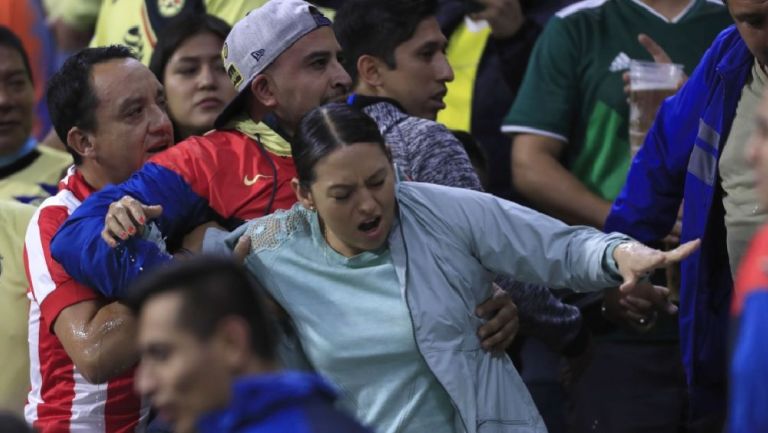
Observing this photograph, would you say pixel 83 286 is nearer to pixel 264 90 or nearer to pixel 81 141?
pixel 81 141

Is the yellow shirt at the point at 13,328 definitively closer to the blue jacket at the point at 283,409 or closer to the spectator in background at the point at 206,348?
the spectator in background at the point at 206,348

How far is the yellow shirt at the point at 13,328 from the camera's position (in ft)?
18.1

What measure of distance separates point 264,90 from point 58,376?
3.64ft

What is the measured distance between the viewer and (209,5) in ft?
23.4

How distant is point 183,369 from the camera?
3.39 meters

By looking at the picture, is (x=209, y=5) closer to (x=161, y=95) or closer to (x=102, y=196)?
(x=161, y=95)

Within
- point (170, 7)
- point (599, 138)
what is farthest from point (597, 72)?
point (170, 7)

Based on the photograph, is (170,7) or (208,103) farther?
(170,7)

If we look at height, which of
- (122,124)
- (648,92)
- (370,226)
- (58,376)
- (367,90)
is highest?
(370,226)

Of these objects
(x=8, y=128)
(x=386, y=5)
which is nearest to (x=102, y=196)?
(x=386, y=5)

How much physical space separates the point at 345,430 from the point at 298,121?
2.16 meters

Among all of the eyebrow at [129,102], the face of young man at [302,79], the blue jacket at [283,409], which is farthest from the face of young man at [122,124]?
the blue jacket at [283,409]

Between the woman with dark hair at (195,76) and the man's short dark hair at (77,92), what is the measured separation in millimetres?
607

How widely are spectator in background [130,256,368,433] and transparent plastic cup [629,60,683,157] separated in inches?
119
